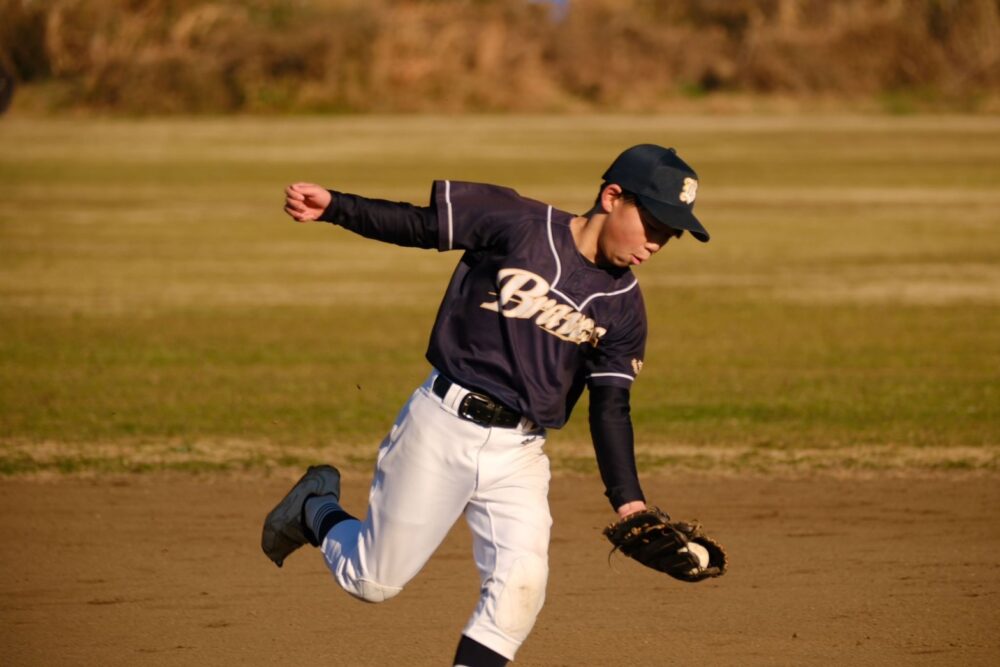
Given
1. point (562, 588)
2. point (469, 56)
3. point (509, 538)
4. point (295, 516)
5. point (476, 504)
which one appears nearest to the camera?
point (509, 538)

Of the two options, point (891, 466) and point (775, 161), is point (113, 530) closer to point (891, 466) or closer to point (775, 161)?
point (891, 466)

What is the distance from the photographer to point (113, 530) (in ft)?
23.7

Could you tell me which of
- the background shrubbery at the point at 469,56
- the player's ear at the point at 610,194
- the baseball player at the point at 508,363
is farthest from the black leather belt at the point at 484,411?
the background shrubbery at the point at 469,56

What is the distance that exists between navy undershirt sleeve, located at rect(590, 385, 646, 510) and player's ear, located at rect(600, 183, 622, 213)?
1.89 ft

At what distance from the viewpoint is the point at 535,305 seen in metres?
4.36

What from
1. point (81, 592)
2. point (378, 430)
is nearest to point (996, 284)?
point (378, 430)

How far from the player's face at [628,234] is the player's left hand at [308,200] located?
865mm

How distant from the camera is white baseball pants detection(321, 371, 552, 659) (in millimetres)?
4301

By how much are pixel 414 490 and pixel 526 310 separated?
0.65m

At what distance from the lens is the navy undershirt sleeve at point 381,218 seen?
4.46m

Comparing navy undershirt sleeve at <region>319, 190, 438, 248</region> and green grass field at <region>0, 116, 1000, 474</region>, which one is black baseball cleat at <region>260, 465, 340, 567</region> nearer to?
navy undershirt sleeve at <region>319, 190, 438, 248</region>

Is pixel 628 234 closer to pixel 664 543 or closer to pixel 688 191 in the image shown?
pixel 688 191

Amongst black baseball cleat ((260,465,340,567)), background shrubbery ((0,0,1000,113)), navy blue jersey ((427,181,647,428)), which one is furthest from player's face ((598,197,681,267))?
background shrubbery ((0,0,1000,113))

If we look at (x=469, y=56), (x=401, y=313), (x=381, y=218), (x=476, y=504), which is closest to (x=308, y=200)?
(x=381, y=218)
